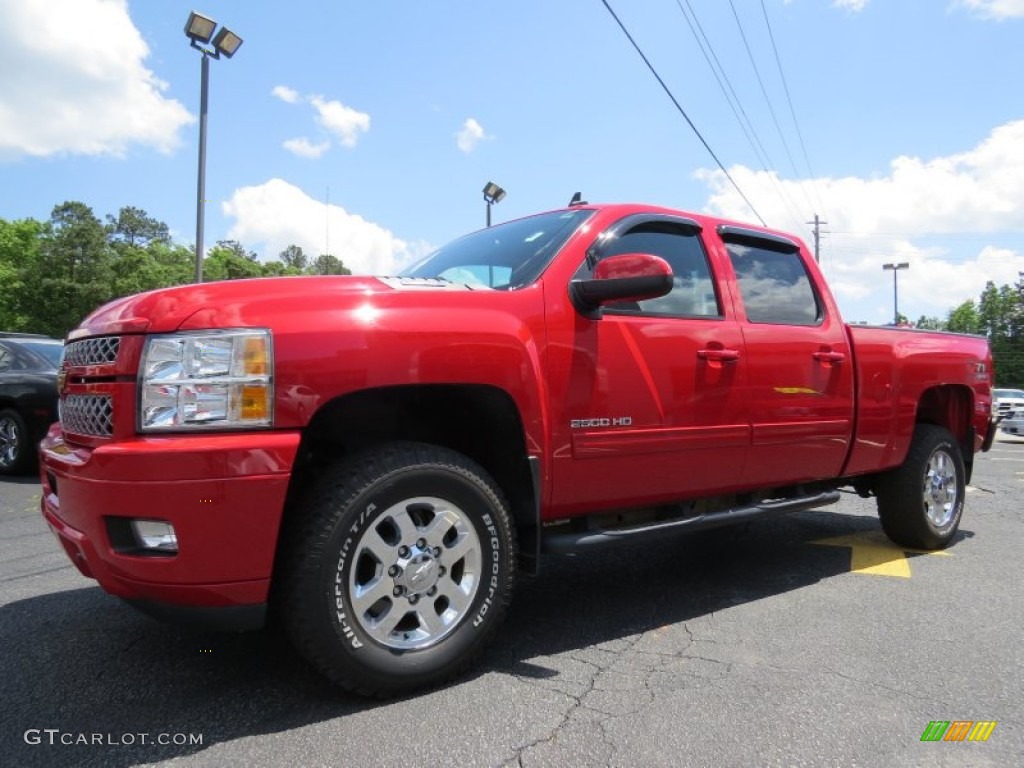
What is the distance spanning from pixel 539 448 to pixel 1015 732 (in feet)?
6.17

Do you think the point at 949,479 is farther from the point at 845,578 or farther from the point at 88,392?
the point at 88,392

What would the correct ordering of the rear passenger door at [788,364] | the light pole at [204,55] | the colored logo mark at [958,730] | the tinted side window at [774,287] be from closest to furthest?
the colored logo mark at [958,730] → the rear passenger door at [788,364] → the tinted side window at [774,287] → the light pole at [204,55]

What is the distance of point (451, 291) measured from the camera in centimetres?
274

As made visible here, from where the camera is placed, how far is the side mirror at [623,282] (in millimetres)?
2893

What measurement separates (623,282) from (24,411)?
687 cm

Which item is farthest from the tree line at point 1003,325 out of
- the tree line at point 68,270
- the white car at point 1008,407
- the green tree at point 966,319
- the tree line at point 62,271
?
the tree line at point 62,271

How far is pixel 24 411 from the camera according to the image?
7.25 m

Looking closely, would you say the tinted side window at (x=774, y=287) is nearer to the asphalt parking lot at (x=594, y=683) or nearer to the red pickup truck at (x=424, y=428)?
the red pickup truck at (x=424, y=428)

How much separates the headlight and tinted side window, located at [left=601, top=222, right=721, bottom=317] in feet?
5.57

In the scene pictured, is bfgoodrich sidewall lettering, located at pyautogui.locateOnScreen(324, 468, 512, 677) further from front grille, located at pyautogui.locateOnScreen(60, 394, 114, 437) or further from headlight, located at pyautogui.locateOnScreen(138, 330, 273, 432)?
front grille, located at pyautogui.locateOnScreen(60, 394, 114, 437)

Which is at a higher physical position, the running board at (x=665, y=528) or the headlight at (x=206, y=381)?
the headlight at (x=206, y=381)

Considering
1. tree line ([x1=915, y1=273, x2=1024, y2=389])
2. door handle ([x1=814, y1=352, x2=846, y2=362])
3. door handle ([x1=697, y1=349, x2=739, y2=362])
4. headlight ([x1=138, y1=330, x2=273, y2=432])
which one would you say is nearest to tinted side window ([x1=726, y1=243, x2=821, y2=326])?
door handle ([x1=814, y1=352, x2=846, y2=362])

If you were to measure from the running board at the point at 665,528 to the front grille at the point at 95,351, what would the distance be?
69.7 inches

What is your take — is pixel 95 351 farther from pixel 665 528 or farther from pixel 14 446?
pixel 14 446
